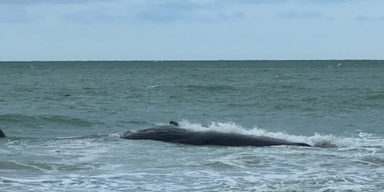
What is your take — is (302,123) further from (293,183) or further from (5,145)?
(293,183)

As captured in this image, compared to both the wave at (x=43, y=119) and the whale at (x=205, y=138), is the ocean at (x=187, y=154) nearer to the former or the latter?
the wave at (x=43, y=119)

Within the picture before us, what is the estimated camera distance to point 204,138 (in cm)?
1747

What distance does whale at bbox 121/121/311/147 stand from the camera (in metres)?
17.3

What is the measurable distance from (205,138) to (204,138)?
2 centimetres

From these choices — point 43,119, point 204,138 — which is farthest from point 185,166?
point 43,119

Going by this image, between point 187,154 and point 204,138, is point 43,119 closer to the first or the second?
point 204,138

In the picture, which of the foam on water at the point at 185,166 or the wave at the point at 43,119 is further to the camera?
the wave at the point at 43,119

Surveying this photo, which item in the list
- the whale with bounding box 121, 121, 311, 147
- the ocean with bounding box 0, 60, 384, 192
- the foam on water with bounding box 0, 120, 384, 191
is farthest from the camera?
the whale with bounding box 121, 121, 311, 147

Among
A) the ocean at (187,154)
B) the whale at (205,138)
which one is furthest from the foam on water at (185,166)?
the whale at (205,138)

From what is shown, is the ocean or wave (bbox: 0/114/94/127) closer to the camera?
the ocean

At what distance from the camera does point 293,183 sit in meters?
12.2

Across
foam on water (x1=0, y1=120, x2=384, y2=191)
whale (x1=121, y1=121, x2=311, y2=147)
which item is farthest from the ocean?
whale (x1=121, y1=121, x2=311, y2=147)

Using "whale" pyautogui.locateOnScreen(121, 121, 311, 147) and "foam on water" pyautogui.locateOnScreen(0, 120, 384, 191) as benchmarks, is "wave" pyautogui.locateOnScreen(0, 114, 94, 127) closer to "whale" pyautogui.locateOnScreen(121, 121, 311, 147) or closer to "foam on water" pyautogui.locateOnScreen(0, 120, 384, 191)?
"foam on water" pyautogui.locateOnScreen(0, 120, 384, 191)

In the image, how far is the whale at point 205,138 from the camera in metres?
17.3
